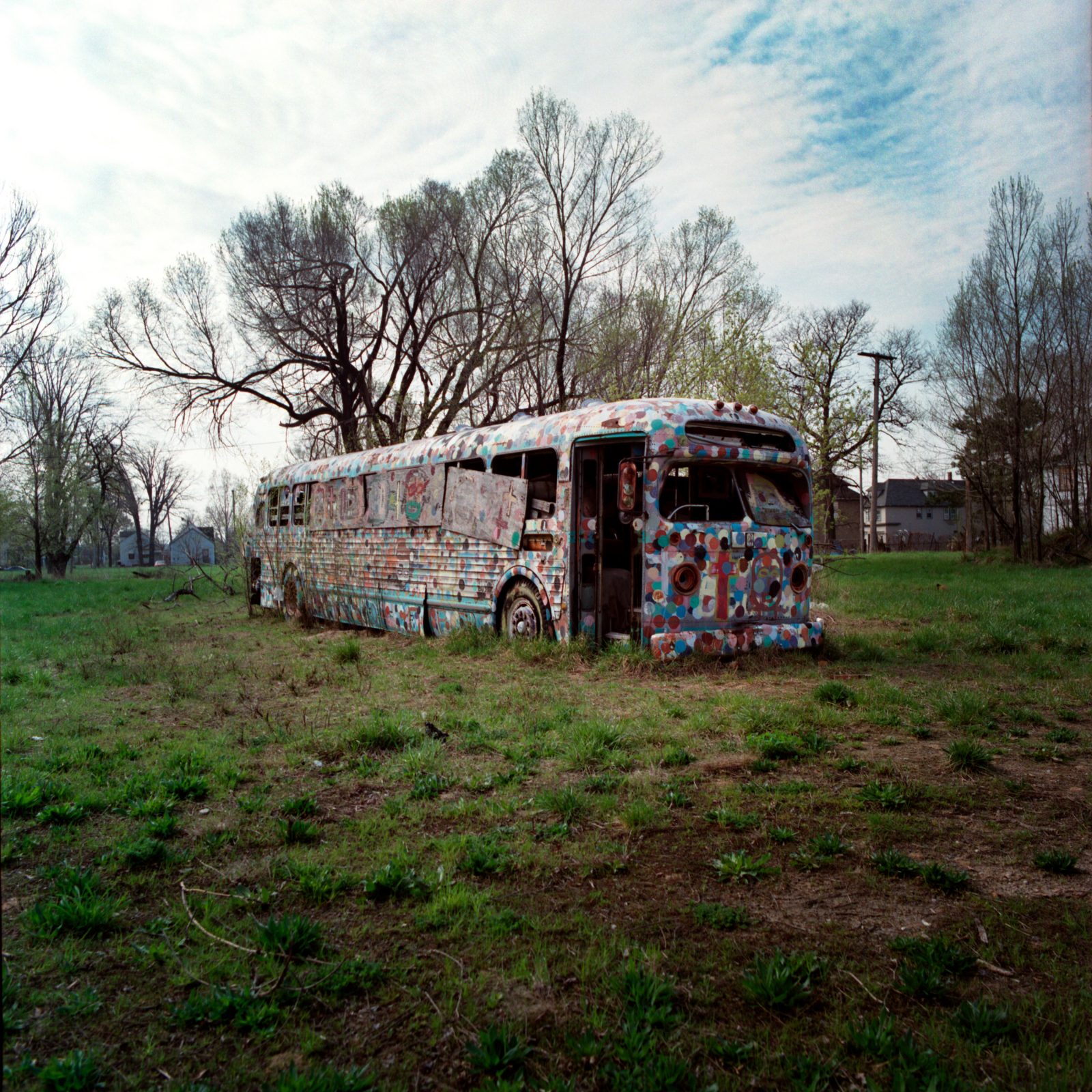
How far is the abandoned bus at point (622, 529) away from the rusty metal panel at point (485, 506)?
0.02 metres

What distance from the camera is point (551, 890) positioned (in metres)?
3.56

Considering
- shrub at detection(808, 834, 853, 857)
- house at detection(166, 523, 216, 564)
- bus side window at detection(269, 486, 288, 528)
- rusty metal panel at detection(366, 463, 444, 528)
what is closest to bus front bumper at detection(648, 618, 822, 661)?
rusty metal panel at detection(366, 463, 444, 528)

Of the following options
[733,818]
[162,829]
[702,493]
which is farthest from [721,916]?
[702,493]

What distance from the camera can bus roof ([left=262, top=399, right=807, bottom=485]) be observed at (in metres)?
9.24

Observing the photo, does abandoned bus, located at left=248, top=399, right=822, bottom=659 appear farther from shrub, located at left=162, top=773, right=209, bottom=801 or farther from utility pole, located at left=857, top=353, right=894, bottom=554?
utility pole, located at left=857, top=353, right=894, bottom=554

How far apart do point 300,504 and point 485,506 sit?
6.83 m

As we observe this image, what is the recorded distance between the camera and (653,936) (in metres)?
3.14

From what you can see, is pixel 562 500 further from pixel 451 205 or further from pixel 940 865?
pixel 451 205

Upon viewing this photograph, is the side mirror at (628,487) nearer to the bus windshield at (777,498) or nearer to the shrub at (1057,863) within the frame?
the bus windshield at (777,498)

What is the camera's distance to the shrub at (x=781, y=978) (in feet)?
8.79

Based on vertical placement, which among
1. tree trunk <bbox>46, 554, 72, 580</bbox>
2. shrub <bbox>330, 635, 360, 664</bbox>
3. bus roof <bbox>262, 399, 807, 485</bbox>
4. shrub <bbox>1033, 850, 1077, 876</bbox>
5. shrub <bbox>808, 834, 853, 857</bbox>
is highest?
bus roof <bbox>262, 399, 807, 485</bbox>

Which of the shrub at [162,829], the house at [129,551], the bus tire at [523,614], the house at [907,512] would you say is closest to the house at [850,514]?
the house at [907,512]

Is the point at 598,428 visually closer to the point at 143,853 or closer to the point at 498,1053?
the point at 143,853

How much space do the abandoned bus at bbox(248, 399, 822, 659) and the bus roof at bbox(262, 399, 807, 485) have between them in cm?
2
